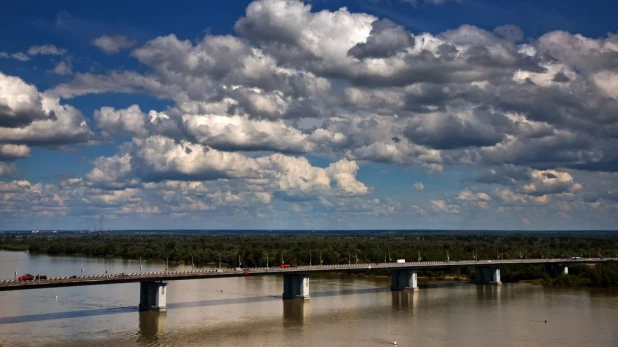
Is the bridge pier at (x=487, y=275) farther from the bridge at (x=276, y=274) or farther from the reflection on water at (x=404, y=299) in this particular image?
the reflection on water at (x=404, y=299)

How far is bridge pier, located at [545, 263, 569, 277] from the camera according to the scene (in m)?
168

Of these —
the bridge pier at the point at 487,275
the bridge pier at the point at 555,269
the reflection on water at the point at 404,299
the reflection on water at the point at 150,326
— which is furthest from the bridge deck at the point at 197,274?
the reflection on water at the point at 404,299

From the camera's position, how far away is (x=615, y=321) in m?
92.6

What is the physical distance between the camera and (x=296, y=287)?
122 m

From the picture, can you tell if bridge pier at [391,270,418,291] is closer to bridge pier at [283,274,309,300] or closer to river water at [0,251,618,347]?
river water at [0,251,618,347]

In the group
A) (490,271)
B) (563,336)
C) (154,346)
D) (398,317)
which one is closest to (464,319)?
(398,317)

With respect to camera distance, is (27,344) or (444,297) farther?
(444,297)

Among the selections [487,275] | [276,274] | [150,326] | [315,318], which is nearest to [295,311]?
[315,318]

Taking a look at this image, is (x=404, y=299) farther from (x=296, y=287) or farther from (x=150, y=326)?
(x=150, y=326)

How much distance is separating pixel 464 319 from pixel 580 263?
295 ft

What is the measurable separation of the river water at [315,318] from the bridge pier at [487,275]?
1627 centimetres

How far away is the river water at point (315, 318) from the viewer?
79.4 meters

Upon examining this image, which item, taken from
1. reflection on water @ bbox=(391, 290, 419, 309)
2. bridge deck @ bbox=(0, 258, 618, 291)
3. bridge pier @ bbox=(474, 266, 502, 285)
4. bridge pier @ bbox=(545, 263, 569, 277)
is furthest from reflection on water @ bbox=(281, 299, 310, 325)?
bridge pier @ bbox=(545, 263, 569, 277)

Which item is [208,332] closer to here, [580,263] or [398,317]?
[398,317]
